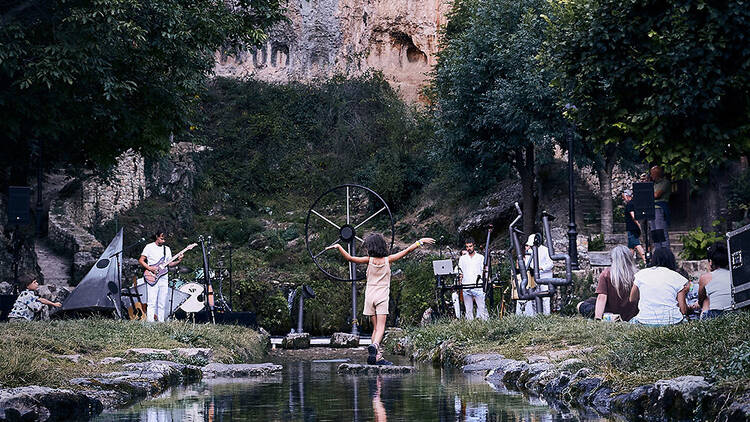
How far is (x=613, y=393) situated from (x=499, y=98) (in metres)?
22.4

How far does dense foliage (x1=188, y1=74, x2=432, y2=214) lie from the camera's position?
38562mm

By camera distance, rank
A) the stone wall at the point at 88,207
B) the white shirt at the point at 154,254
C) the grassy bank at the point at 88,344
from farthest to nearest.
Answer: the stone wall at the point at 88,207
the white shirt at the point at 154,254
the grassy bank at the point at 88,344

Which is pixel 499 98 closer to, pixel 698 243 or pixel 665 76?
pixel 698 243

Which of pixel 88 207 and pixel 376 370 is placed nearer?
pixel 376 370

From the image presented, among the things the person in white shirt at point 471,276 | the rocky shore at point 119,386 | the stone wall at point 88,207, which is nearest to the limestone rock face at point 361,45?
the stone wall at point 88,207

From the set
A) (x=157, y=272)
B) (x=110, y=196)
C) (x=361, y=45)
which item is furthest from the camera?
(x=361, y=45)

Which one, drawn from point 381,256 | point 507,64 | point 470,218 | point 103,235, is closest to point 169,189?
point 103,235

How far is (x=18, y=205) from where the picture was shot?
17.2 meters

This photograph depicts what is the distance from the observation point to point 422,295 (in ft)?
69.9

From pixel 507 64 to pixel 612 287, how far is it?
1894cm

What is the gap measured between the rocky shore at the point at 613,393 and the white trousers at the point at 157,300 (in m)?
7.88

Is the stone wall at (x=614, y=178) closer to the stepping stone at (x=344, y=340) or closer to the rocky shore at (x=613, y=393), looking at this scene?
the stepping stone at (x=344, y=340)

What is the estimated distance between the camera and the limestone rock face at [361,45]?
46.3 metres

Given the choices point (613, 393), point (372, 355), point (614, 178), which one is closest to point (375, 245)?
point (372, 355)
